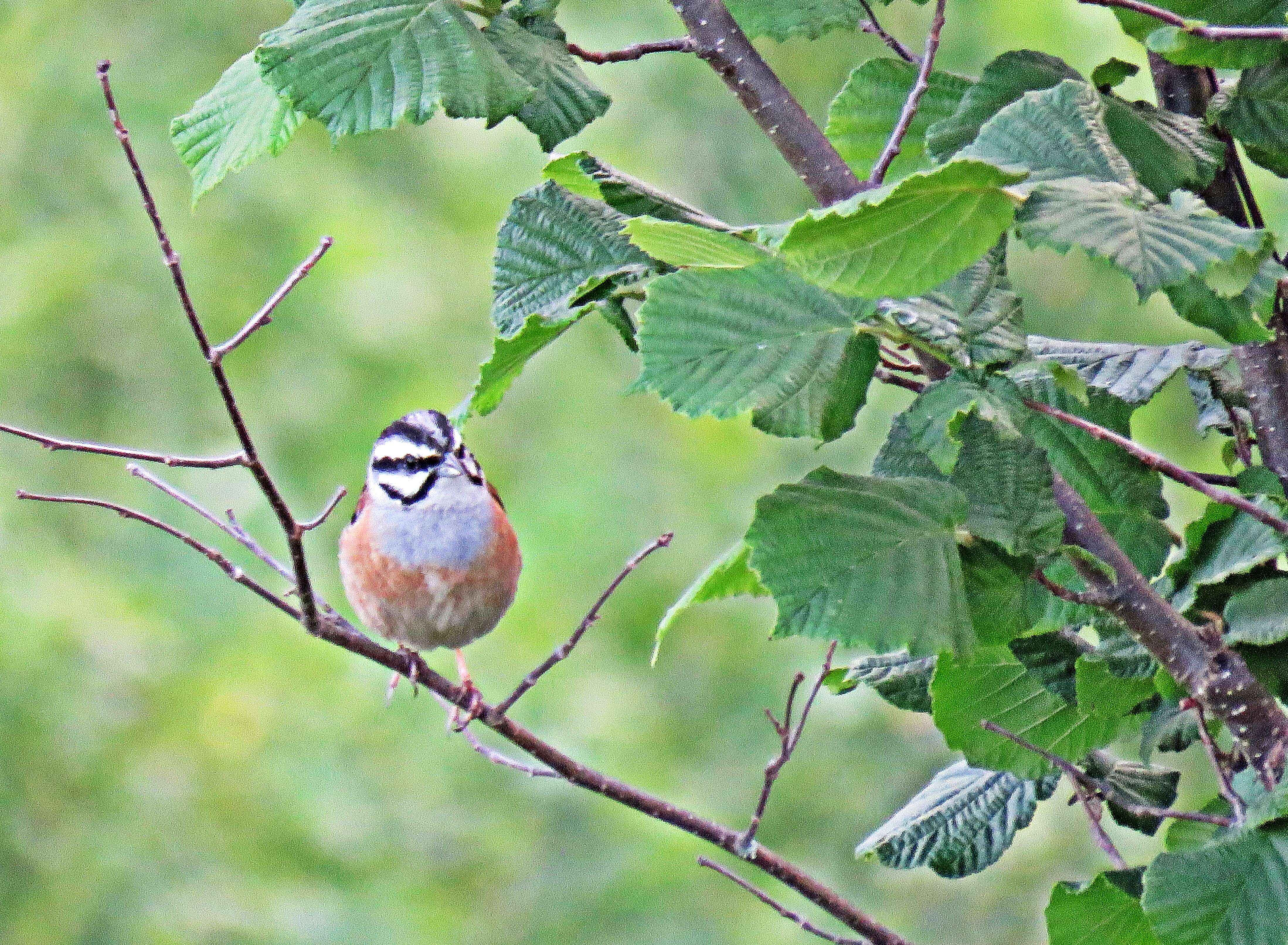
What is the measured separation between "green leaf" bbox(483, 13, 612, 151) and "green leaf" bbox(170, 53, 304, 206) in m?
0.20

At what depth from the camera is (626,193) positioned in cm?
132

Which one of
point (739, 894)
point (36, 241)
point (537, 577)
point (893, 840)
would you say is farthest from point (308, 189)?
point (893, 840)

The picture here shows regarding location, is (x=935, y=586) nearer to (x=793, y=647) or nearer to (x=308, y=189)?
(x=793, y=647)

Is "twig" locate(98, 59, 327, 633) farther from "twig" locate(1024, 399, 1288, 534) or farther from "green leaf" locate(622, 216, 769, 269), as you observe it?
"twig" locate(1024, 399, 1288, 534)

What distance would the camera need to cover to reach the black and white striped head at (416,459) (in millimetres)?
2680

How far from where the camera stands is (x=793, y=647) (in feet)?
15.5

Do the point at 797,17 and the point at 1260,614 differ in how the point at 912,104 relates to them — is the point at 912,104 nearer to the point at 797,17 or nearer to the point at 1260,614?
the point at 797,17

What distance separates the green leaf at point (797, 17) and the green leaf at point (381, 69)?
28cm

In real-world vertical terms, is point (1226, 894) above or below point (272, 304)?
below

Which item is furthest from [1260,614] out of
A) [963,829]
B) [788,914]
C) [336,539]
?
[336,539]

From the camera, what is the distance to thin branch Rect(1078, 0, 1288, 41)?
1086 millimetres

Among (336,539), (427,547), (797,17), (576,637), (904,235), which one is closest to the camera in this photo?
(904,235)

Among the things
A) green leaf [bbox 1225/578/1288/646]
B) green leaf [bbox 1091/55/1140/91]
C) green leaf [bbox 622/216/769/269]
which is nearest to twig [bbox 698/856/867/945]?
green leaf [bbox 1225/578/1288/646]

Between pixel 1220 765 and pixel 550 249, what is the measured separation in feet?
2.46
